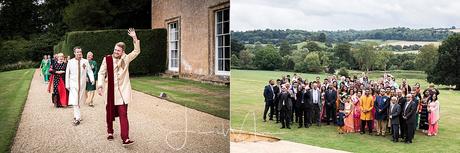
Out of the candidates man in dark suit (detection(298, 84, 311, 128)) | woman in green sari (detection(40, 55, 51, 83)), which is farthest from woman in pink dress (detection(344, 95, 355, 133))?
woman in green sari (detection(40, 55, 51, 83))

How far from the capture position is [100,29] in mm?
2449

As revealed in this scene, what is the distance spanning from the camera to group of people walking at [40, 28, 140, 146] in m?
2.19

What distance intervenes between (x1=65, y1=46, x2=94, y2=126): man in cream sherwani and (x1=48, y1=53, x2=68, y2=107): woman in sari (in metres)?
0.03

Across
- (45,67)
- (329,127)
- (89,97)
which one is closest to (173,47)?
(89,97)

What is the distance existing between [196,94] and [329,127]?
650 centimetres

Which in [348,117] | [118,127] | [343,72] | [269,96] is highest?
[343,72]

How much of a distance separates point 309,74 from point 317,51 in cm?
104

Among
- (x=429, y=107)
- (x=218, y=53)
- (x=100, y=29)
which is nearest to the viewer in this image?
(x=100, y=29)

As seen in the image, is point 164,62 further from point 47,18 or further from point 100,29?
point 47,18

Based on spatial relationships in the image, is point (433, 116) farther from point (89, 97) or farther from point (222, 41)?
point (89, 97)

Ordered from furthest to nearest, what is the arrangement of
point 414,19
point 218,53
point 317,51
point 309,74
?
point 317,51 < point 309,74 < point 414,19 < point 218,53

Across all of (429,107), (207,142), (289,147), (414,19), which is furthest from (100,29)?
(414,19)

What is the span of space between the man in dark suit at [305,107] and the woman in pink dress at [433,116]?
6.74ft

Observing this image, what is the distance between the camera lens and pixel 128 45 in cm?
249
